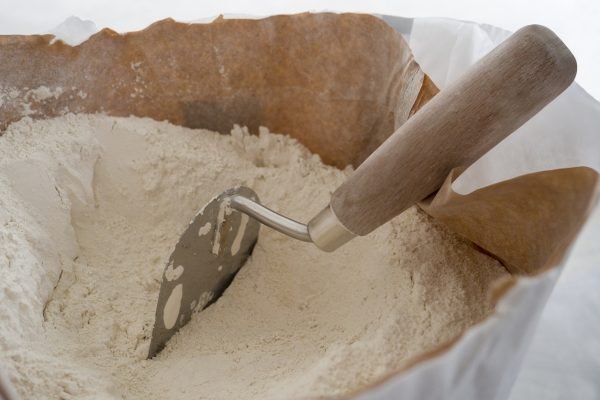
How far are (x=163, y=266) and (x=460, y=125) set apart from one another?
277 mm

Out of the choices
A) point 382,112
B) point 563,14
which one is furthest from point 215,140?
point 563,14

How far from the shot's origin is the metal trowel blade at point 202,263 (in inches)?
20.2

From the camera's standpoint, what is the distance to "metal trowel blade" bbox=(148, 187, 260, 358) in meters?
0.51

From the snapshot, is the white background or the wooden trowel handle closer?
the wooden trowel handle

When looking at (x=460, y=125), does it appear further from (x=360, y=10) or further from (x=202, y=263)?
(x=360, y=10)

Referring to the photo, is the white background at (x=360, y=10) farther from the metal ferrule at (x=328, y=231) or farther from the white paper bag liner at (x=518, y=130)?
the metal ferrule at (x=328, y=231)

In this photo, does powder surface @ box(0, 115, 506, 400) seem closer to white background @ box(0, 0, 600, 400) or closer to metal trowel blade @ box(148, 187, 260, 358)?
metal trowel blade @ box(148, 187, 260, 358)

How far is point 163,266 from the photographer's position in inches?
22.2

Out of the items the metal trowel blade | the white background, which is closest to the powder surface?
the metal trowel blade

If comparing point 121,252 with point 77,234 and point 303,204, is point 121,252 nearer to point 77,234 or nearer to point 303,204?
point 77,234

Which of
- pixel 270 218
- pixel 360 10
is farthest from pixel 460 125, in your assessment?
pixel 360 10

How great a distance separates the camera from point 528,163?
0.53 metres

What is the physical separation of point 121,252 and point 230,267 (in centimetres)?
10

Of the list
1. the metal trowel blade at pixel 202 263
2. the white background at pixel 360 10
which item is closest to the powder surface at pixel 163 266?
the metal trowel blade at pixel 202 263
